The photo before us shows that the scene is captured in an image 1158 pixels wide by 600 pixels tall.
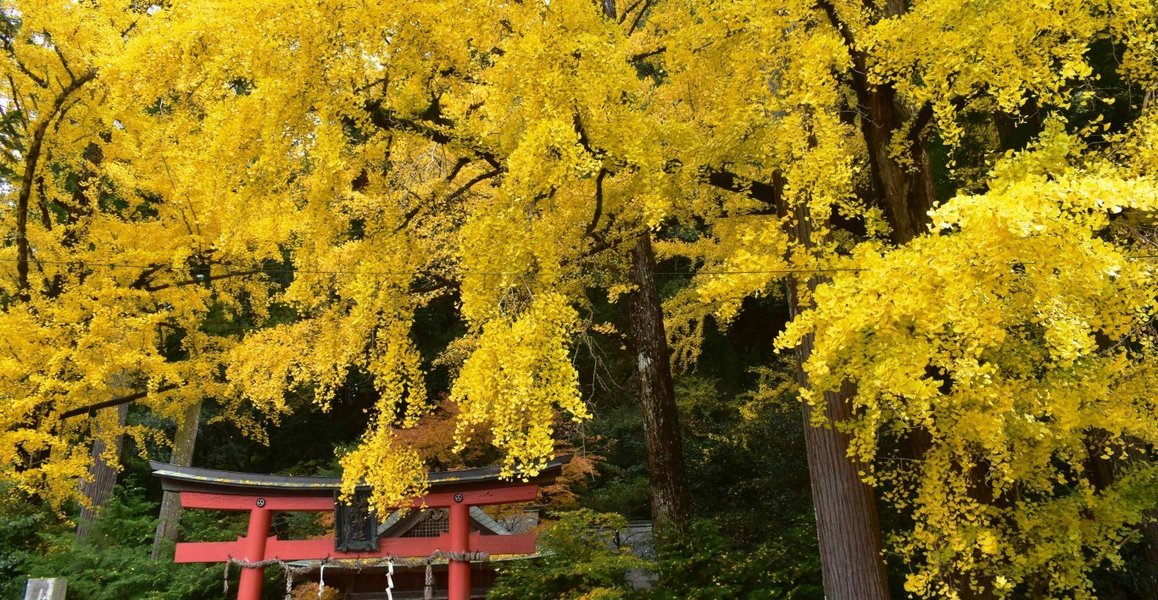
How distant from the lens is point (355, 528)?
7523mm

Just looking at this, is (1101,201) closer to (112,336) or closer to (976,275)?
(976,275)

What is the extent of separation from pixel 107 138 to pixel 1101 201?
10.3 meters

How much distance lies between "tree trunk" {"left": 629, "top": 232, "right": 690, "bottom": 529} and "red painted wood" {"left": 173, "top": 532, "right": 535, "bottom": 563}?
4.96ft

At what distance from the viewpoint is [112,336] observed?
7.28 metres

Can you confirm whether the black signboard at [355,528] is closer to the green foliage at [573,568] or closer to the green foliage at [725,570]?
the green foliage at [573,568]

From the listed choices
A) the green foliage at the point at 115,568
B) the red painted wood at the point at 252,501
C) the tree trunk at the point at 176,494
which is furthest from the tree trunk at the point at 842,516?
the tree trunk at the point at 176,494

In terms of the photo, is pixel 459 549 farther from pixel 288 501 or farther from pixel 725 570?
pixel 725 570

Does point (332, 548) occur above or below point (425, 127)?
below

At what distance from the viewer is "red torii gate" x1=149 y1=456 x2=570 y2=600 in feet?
24.1

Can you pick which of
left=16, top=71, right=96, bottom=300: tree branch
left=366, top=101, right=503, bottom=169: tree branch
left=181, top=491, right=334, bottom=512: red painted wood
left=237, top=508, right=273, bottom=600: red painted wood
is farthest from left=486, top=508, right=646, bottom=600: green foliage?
left=16, top=71, right=96, bottom=300: tree branch

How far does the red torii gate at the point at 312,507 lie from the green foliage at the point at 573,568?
2.48ft

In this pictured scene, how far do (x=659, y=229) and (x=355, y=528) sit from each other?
15.6 ft

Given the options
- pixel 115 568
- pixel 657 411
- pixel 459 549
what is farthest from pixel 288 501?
pixel 657 411

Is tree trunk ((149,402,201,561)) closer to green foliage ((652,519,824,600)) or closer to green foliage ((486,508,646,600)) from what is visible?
green foliage ((486,508,646,600))
